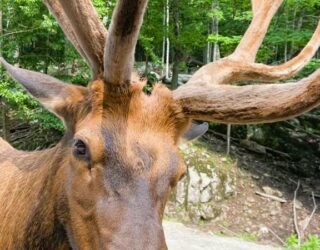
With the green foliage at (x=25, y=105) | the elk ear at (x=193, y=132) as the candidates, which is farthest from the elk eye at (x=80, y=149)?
the green foliage at (x=25, y=105)

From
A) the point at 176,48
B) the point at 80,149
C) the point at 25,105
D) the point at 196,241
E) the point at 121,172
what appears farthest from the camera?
the point at 176,48

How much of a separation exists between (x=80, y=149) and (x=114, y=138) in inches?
7.3

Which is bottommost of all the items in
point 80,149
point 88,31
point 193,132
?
point 193,132

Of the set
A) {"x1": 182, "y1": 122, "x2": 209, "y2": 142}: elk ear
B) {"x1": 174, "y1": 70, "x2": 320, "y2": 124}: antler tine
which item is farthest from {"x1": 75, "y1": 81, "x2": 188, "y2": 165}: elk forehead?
{"x1": 182, "y1": 122, "x2": 209, "y2": 142}: elk ear

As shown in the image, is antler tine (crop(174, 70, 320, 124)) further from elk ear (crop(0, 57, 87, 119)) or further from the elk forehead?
elk ear (crop(0, 57, 87, 119))

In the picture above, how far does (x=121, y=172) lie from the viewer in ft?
8.34

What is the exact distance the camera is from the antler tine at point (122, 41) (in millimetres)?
2477

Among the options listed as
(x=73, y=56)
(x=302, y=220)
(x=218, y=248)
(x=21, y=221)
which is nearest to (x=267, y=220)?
(x=302, y=220)

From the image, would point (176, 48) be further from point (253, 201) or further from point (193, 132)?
point (193, 132)

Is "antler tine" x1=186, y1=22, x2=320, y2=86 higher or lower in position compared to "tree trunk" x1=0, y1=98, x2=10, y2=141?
higher

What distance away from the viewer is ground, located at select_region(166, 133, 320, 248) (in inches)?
470

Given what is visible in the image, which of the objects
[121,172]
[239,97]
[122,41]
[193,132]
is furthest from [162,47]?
[121,172]

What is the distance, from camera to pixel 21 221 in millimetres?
3160

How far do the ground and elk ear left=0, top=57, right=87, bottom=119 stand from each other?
8859 millimetres
